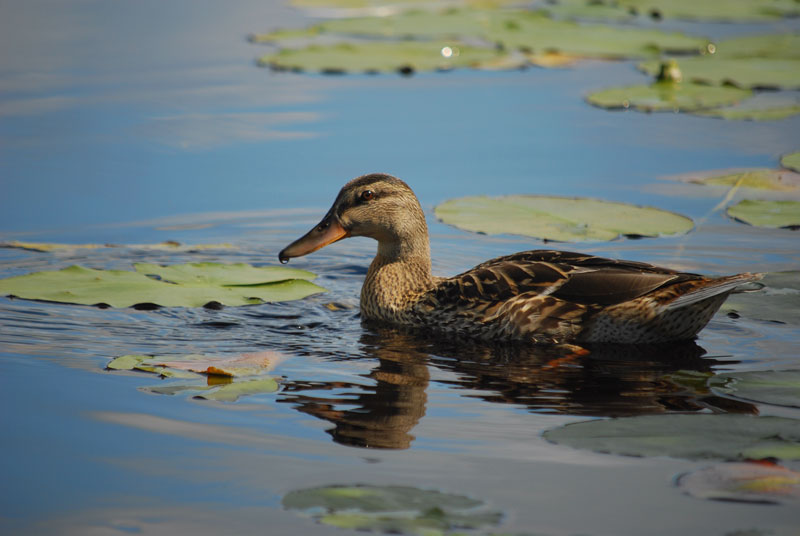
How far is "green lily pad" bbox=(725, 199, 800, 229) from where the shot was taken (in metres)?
8.40

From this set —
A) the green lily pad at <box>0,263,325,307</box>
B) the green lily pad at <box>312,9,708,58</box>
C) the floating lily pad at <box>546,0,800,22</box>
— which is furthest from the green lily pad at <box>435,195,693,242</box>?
the floating lily pad at <box>546,0,800,22</box>

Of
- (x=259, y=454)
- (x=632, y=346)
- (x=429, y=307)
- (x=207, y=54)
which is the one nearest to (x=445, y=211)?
(x=429, y=307)

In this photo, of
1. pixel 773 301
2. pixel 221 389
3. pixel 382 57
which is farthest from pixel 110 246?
pixel 382 57

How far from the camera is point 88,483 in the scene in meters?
4.80

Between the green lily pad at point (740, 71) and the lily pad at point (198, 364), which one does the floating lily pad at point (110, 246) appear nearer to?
the lily pad at point (198, 364)

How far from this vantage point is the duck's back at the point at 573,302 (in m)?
6.75

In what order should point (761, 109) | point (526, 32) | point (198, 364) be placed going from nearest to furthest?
1. point (198, 364)
2. point (761, 109)
3. point (526, 32)

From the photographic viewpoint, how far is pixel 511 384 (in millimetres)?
6148

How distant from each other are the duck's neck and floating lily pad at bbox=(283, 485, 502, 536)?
3.07 m

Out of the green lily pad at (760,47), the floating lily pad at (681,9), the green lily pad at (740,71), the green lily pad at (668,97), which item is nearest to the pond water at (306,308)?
the green lily pad at (668,97)

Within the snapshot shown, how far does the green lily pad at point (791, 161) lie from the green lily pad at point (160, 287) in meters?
4.57

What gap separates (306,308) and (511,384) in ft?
6.41

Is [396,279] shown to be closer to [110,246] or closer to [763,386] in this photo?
[110,246]

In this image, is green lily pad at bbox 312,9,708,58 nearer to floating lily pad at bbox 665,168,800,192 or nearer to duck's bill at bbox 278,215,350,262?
floating lily pad at bbox 665,168,800,192
